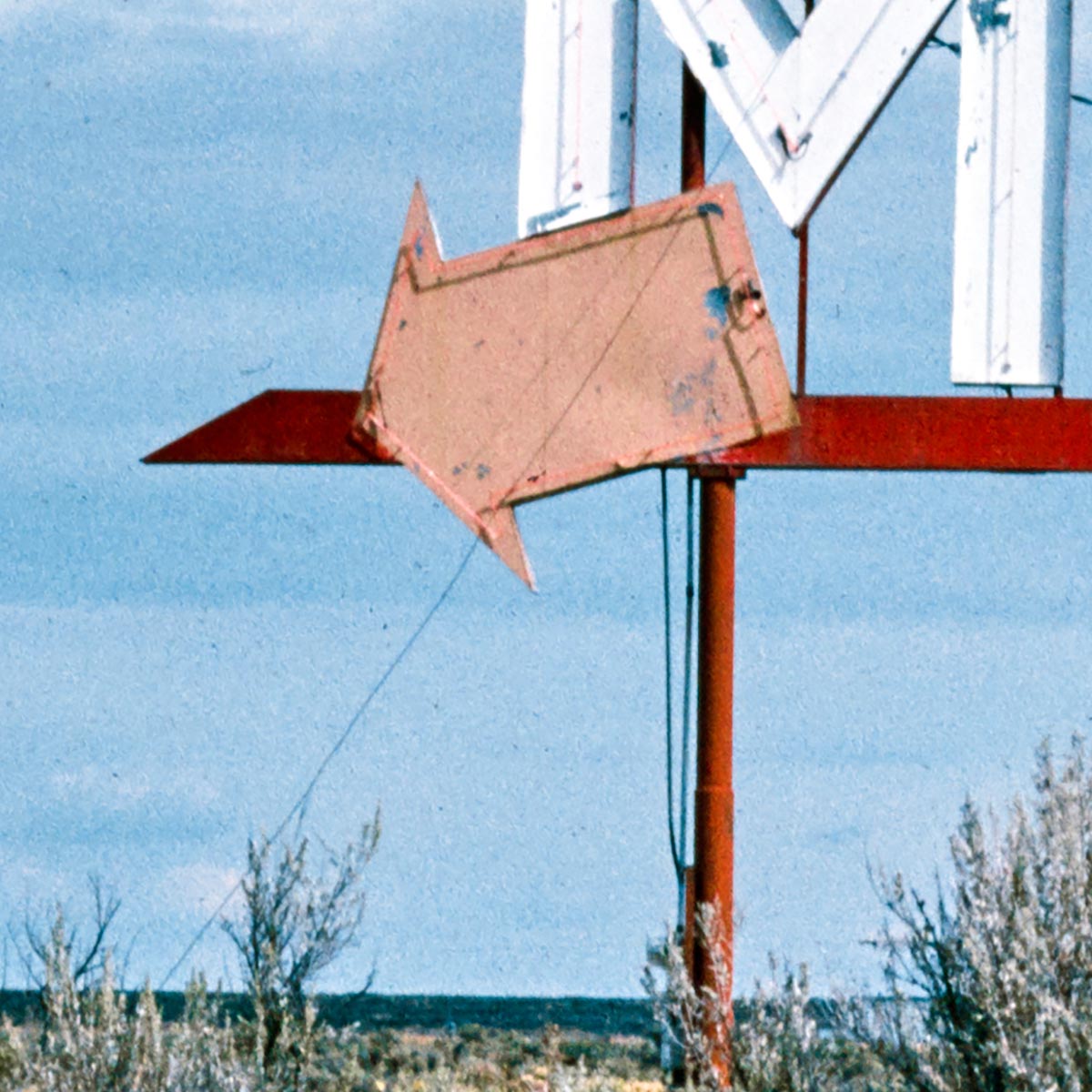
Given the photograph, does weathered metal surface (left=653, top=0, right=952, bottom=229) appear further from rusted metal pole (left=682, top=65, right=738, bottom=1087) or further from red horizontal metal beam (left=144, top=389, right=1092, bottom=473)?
red horizontal metal beam (left=144, top=389, right=1092, bottom=473)

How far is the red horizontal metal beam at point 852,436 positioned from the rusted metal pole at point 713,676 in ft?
1.46

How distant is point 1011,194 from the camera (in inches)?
427

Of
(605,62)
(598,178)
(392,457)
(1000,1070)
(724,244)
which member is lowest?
(1000,1070)

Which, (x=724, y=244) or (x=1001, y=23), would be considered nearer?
(x=724, y=244)

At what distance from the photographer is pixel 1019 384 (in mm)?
10781

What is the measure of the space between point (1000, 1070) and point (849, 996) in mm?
946

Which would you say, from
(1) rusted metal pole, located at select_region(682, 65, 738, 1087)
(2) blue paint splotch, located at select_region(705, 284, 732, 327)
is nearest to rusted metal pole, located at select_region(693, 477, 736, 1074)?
(1) rusted metal pole, located at select_region(682, 65, 738, 1087)

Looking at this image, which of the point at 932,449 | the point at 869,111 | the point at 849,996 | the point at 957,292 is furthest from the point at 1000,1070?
the point at 869,111

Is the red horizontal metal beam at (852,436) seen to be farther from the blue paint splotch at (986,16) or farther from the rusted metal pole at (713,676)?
the blue paint splotch at (986,16)

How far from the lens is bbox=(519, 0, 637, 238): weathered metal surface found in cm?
1048

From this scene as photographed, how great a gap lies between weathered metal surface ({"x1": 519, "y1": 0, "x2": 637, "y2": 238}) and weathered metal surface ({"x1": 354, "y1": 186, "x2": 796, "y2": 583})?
0.68 metres

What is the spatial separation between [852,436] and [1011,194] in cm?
174

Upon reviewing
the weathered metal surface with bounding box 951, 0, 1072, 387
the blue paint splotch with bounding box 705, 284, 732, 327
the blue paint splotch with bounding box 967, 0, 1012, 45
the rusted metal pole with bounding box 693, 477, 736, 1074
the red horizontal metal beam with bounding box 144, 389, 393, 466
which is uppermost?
the blue paint splotch with bounding box 967, 0, 1012, 45

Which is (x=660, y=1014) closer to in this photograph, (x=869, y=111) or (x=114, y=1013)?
(x=114, y=1013)
